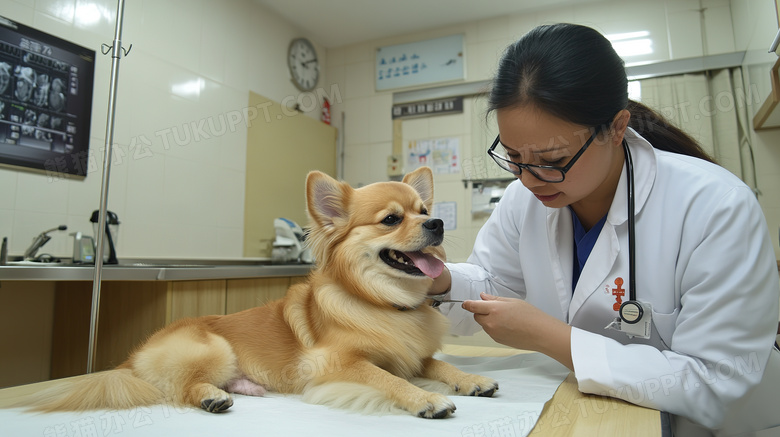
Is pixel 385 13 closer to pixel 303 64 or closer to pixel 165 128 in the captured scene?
pixel 303 64

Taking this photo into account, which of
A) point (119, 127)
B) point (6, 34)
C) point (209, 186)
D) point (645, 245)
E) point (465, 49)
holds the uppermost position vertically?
point (465, 49)

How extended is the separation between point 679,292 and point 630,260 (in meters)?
0.14

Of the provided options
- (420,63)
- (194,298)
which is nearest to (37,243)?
(194,298)

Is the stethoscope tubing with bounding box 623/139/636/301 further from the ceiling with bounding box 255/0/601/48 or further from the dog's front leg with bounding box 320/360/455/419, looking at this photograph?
the ceiling with bounding box 255/0/601/48

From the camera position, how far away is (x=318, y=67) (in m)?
5.47

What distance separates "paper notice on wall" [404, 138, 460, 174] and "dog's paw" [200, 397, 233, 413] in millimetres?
4056

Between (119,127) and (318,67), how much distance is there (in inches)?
109

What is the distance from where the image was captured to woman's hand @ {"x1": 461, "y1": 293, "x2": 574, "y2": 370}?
3.60ft

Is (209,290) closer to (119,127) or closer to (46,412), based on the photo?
(119,127)

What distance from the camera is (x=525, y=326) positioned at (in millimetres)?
1128

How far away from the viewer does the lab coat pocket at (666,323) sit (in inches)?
46.2

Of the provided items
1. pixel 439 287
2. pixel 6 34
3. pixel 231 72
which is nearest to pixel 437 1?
pixel 231 72

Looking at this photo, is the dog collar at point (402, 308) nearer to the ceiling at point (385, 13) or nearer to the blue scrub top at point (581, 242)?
the blue scrub top at point (581, 242)

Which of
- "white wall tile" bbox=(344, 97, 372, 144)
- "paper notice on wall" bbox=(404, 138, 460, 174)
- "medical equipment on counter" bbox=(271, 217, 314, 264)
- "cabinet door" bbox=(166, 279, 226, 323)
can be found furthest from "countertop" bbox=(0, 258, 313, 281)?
"white wall tile" bbox=(344, 97, 372, 144)
